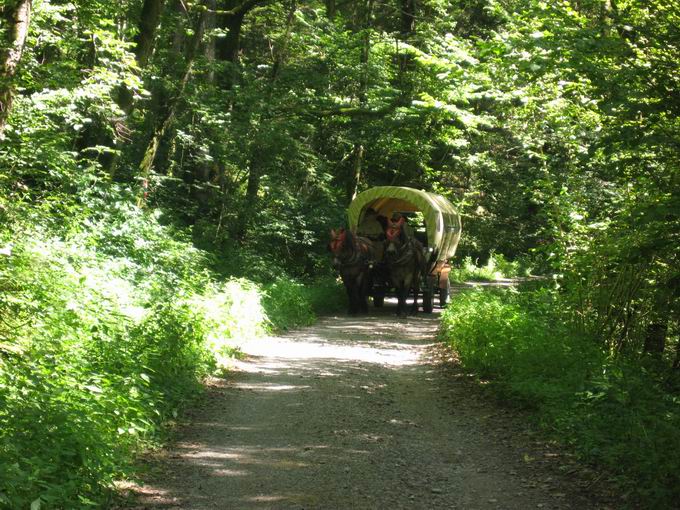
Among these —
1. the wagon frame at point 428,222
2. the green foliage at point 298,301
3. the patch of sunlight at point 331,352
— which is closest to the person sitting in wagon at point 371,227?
the wagon frame at point 428,222

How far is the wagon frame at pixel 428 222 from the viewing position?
63.1ft

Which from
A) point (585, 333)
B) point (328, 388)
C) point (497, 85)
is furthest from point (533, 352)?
point (497, 85)

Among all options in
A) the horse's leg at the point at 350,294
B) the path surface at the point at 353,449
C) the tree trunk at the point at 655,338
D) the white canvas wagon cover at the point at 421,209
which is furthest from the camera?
the white canvas wagon cover at the point at 421,209

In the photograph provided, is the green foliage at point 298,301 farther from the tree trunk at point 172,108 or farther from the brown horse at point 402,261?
the tree trunk at point 172,108

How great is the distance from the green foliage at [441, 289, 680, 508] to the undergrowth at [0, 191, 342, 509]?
146 inches

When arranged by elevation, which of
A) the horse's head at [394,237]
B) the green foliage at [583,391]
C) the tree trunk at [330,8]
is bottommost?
the green foliage at [583,391]

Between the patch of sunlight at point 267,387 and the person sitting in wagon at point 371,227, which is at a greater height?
the person sitting in wagon at point 371,227

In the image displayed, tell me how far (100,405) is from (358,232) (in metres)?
15.7

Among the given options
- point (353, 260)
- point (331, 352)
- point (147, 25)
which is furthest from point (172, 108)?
point (331, 352)

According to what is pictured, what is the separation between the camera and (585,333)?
9.77 meters

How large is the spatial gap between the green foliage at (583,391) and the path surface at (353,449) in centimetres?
32

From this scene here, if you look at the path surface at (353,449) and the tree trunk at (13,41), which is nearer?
the path surface at (353,449)

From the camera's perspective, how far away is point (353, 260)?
1848cm

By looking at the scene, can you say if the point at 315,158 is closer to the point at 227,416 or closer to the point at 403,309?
the point at 403,309
